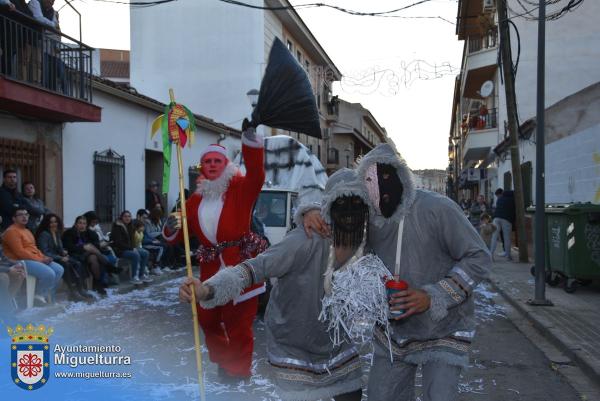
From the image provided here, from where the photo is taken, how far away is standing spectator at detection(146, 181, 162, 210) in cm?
1527

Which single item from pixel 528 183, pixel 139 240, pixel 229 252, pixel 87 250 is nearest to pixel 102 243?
pixel 87 250

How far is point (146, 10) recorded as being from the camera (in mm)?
24297

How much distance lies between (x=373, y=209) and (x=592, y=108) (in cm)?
1256

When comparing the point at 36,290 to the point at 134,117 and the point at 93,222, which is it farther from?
the point at 134,117

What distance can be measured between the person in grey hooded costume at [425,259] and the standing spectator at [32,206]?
787cm

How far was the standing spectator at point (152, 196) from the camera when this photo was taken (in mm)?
15273

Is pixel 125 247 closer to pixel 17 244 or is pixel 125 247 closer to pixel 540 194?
pixel 17 244

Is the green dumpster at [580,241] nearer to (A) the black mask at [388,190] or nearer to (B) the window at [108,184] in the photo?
(A) the black mask at [388,190]

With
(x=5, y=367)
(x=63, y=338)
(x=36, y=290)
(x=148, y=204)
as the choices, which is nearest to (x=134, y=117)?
(x=148, y=204)

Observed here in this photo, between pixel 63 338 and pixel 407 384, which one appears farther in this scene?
pixel 63 338

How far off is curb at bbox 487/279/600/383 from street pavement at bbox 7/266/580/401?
0.20 meters

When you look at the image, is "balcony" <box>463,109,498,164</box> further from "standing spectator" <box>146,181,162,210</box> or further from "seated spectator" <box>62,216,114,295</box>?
"seated spectator" <box>62,216,114,295</box>

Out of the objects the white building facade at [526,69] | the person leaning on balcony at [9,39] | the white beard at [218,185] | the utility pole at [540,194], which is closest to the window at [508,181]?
the white building facade at [526,69]

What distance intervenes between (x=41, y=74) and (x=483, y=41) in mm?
21172
